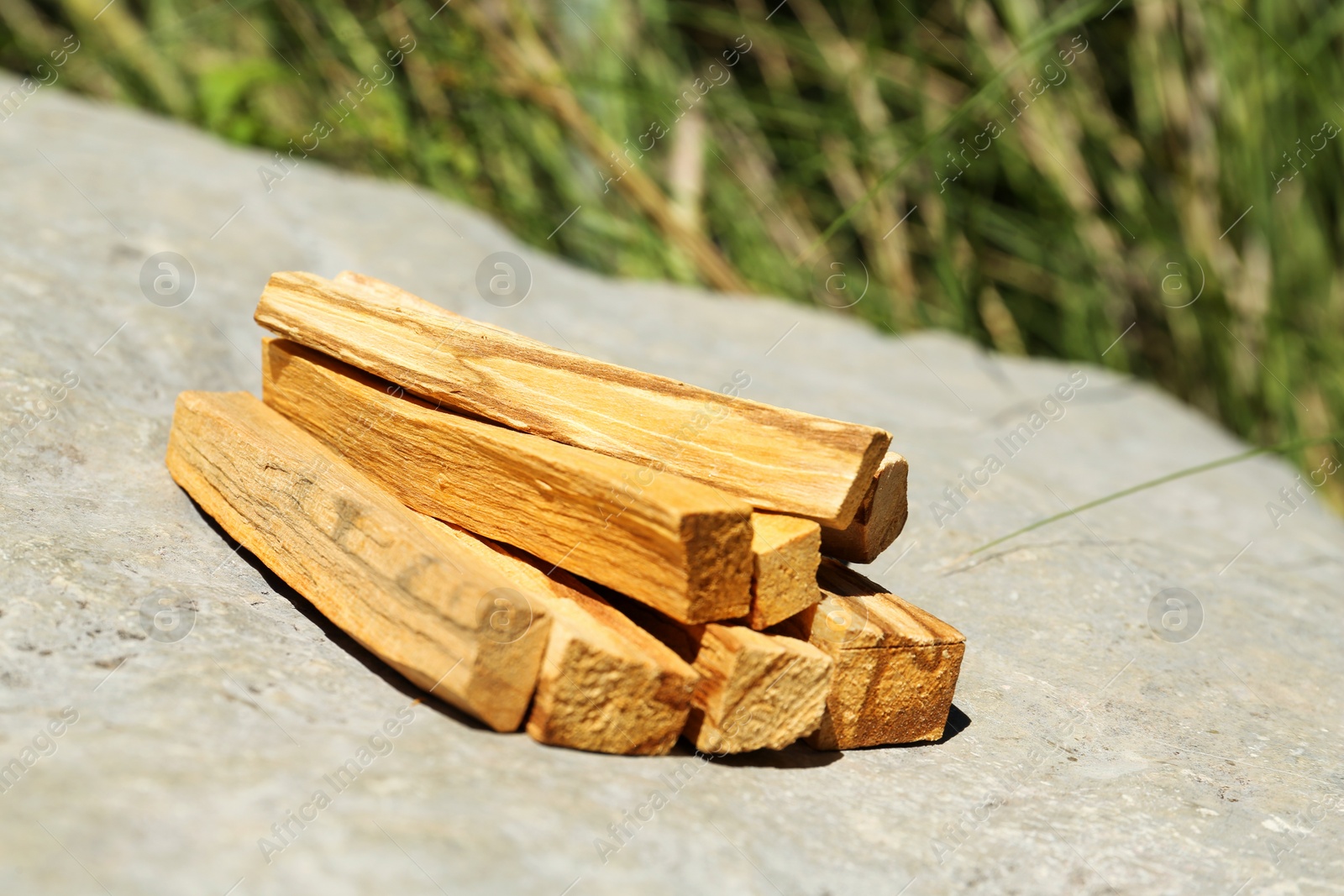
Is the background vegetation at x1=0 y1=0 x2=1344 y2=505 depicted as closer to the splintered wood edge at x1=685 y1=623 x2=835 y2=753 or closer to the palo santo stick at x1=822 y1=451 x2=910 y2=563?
the palo santo stick at x1=822 y1=451 x2=910 y2=563

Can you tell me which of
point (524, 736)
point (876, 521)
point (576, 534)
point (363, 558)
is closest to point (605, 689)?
point (524, 736)

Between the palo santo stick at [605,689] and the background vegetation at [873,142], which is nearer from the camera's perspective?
the palo santo stick at [605,689]

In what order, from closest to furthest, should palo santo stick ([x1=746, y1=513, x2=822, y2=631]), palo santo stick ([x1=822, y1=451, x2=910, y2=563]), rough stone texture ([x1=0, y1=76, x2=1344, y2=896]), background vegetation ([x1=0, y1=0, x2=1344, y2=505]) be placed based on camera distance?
rough stone texture ([x1=0, y1=76, x2=1344, y2=896]) < palo santo stick ([x1=746, y1=513, x2=822, y2=631]) < palo santo stick ([x1=822, y1=451, x2=910, y2=563]) < background vegetation ([x1=0, y1=0, x2=1344, y2=505])

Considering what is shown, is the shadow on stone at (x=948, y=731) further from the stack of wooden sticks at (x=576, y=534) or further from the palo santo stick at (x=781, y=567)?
the palo santo stick at (x=781, y=567)

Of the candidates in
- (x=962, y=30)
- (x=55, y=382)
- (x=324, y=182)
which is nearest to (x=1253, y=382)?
(x=962, y=30)

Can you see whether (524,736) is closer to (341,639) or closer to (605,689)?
(605,689)

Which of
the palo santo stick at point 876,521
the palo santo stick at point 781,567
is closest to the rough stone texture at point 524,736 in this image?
the palo santo stick at point 781,567

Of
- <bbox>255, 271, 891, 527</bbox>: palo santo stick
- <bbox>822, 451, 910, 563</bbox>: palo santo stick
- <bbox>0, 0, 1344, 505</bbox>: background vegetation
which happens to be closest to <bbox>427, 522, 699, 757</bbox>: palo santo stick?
<bbox>255, 271, 891, 527</bbox>: palo santo stick
